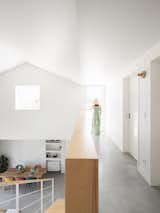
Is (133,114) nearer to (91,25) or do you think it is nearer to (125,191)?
(125,191)

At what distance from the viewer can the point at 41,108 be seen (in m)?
6.89

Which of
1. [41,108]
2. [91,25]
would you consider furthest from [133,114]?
[41,108]

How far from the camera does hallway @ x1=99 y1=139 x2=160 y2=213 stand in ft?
6.43

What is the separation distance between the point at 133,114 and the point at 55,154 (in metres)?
4.85

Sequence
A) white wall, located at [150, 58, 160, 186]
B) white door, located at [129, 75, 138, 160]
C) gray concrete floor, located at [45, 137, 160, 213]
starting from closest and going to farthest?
gray concrete floor, located at [45, 137, 160, 213], white wall, located at [150, 58, 160, 186], white door, located at [129, 75, 138, 160]

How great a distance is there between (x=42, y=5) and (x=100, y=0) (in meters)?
1.06

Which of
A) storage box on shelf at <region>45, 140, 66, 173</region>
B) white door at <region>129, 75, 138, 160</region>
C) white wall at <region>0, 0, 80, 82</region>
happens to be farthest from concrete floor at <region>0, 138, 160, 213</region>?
storage box on shelf at <region>45, 140, 66, 173</region>

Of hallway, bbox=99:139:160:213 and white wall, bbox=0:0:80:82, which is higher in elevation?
white wall, bbox=0:0:80:82

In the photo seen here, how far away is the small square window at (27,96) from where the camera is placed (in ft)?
22.7

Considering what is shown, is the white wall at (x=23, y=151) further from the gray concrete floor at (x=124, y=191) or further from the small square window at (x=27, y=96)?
the gray concrete floor at (x=124, y=191)

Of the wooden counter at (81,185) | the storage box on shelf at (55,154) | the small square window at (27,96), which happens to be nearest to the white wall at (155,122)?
the wooden counter at (81,185)

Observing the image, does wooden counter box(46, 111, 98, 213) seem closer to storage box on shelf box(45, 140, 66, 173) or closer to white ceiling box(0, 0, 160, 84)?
white ceiling box(0, 0, 160, 84)

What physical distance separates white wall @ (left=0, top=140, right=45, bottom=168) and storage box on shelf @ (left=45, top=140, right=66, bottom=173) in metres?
0.23

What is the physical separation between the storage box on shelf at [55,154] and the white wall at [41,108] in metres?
0.66
